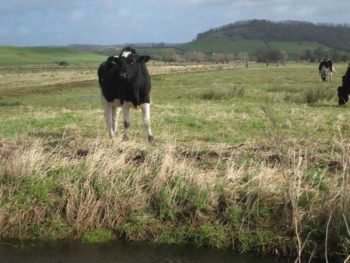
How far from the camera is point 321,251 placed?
8148mm

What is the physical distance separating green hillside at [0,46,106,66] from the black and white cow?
131 m

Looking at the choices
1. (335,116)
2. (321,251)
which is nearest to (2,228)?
(321,251)

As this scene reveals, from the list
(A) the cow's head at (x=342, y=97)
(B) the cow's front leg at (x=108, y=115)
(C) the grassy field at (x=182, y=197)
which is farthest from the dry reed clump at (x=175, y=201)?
(A) the cow's head at (x=342, y=97)

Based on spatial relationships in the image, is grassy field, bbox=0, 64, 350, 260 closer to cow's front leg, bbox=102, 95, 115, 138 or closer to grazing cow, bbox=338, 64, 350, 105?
cow's front leg, bbox=102, 95, 115, 138

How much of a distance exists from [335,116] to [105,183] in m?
11.1

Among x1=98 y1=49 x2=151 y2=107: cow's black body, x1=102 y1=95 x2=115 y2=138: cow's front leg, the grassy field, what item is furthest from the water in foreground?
x1=98 y1=49 x2=151 y2=107: cow's black body

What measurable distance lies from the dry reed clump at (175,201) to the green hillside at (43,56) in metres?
137

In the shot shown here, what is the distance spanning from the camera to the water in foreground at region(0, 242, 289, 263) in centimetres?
812

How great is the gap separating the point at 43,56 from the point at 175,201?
570ft

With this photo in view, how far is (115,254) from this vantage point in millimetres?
8336

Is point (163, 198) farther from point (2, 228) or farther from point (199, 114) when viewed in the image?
point (199, 114)

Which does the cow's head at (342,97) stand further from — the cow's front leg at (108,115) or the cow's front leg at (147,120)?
the cow's front leg at (108,115)

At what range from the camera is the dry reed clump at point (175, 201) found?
27.5 ft

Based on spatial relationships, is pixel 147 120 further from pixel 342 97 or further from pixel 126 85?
pixel 342 97
